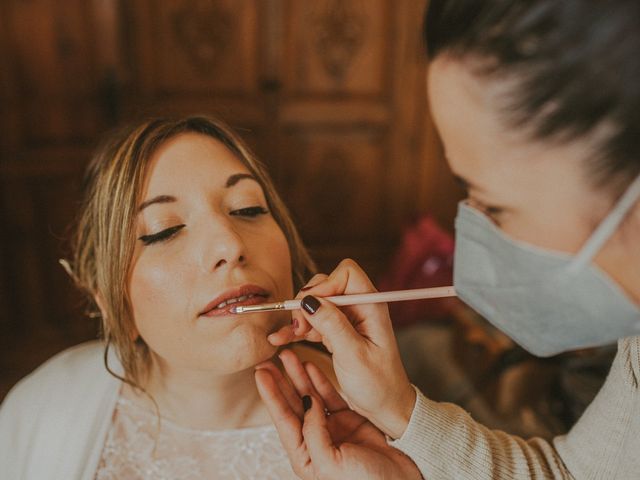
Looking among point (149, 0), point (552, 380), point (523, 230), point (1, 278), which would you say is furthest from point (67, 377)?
point (149, 0)

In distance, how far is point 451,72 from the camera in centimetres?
76

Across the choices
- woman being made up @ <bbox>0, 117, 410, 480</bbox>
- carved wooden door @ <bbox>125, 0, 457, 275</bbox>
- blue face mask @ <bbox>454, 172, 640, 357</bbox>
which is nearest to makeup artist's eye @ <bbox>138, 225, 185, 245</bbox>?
woman being made up @ <bbox>0, 117, 410, 480</bbox>

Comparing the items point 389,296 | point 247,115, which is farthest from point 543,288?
point 247,115

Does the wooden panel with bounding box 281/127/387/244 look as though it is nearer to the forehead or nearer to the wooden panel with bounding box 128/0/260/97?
the wooden panel with bounding box 128/0/260/97

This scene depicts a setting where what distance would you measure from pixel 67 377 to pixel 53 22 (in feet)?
6.73

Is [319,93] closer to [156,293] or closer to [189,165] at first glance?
[189,165]

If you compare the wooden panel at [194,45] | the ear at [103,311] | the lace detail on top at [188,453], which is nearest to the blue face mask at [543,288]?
the lace detail on top at [188,453]

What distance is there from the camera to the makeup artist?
2.19 ft

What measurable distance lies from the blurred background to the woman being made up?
1278mm

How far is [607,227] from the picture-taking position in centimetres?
73

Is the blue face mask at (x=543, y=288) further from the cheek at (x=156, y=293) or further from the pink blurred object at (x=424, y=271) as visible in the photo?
the pink blurred object at (x=424, y=271)

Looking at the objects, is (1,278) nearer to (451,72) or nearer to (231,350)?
(231,350)

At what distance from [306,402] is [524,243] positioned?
541 mm

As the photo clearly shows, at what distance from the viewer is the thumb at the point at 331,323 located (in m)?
0.94
